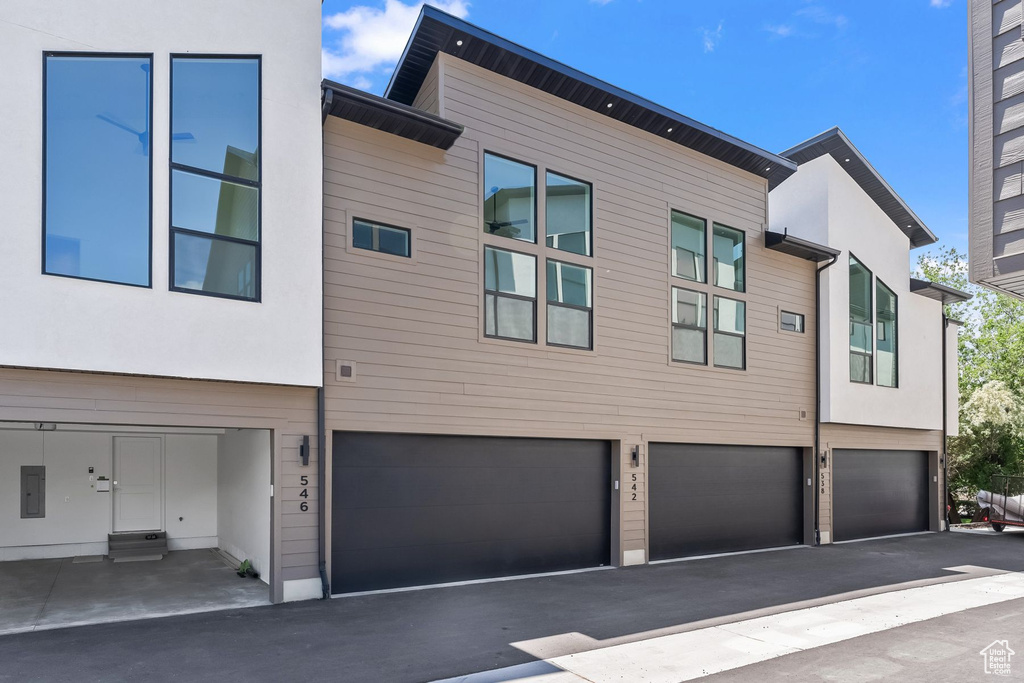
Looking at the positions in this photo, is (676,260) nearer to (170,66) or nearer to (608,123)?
(608,123)

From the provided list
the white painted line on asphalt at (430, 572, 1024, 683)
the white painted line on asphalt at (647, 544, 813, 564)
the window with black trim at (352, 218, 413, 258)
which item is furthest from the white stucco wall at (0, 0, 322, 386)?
the white painted line on asphalt at (647, 544, 813, 564)

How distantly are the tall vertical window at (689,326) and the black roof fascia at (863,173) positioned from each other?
153 inches

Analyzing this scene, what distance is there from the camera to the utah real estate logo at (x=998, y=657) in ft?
19.2

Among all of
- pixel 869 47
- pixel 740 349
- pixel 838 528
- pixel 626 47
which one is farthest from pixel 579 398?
pixel 869 47

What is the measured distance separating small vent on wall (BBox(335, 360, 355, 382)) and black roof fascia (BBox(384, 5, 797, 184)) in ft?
14.5

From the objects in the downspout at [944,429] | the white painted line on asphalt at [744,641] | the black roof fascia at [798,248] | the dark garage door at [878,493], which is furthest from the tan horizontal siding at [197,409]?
the downspout at [944,429]

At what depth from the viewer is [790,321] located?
13.8m

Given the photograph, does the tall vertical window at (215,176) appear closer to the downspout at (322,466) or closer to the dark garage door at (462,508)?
the downspout at (322,466)

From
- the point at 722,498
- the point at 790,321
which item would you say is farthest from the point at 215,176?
the point at 790,321

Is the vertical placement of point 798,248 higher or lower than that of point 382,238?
higher

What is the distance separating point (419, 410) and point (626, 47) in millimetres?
10741

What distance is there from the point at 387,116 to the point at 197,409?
4.18 m

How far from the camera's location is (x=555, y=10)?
13.3 meters

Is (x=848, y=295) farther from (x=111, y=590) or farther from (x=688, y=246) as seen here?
(x=111, y=590)
